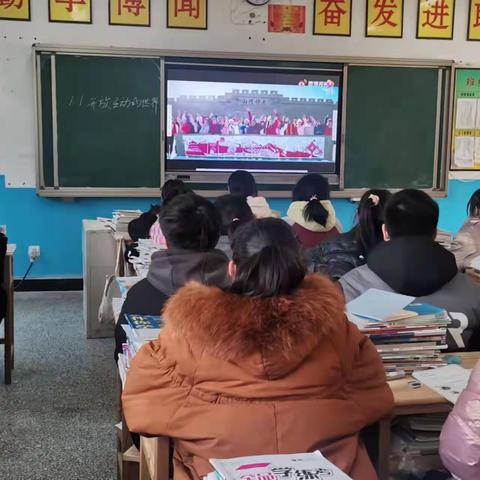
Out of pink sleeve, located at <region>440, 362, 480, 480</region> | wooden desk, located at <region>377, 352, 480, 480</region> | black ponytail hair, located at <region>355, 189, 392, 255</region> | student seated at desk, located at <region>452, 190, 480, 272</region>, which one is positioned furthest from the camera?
student seated at desk, located at <region>452, 190, 480, 272</region>

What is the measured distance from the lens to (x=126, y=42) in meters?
5.16

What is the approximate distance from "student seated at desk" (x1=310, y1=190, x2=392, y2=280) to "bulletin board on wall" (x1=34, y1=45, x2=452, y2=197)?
2612 mm

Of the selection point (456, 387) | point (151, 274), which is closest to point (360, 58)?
point (151, 274)

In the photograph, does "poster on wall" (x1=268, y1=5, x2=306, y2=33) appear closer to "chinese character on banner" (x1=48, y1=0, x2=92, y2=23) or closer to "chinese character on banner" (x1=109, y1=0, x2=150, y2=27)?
"chinese character on banner" (x1=109, y1=0, x2=150, y2=27)

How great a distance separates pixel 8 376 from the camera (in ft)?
11.4

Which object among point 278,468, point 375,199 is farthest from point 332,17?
point 278,468

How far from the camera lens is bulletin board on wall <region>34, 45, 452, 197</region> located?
200 inches

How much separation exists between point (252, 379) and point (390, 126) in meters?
4.55

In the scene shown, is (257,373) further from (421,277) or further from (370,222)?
(370,222)

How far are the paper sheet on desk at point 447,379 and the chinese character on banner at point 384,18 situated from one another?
4157mm

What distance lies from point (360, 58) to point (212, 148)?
142 centimetres

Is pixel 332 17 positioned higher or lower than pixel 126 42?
higher

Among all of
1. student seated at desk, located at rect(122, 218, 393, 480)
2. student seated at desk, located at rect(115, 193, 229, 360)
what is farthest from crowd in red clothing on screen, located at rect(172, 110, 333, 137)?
student seated at desk, located at rect(122, 218, 393, 480)

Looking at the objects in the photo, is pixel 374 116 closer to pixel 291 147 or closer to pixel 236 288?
pixel 291 147
